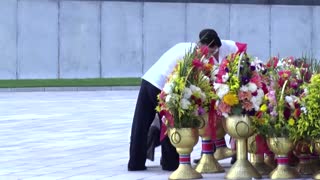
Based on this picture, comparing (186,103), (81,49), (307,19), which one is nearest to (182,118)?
(186,103)

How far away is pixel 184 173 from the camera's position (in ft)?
29.0

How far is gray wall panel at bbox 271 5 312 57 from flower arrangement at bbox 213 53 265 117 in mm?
26973

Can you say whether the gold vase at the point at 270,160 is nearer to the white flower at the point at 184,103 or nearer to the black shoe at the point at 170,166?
the black shoe at the point at 170,166

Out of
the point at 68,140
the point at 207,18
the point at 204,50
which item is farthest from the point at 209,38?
the point at 207,18

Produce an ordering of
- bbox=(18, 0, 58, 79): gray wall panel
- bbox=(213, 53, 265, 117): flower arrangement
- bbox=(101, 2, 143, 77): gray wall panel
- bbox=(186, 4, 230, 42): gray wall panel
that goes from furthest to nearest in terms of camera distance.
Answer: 1. bbox=(186, 4, 230, 42): gray wall panel
2. bbox=(101, 2, 143, 77): gray wall panel
3. bbox=(18, 0, 58, 79): gray wall panel
4. bbox=(213, 53, 265, 117): flower arrangement

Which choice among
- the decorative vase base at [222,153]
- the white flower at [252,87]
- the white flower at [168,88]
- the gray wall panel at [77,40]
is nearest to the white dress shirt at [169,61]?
the white flower at [168,88]

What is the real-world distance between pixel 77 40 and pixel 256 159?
81.5 ft

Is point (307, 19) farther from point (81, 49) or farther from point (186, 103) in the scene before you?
point (186, 103)

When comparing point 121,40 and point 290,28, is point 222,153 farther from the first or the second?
point 290,28

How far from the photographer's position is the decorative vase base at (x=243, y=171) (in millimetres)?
8727

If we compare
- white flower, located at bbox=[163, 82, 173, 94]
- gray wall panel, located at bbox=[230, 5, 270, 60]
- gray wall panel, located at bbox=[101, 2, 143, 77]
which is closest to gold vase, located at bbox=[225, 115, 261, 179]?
white flower, located at bbox=[163, 82, 173, 94]

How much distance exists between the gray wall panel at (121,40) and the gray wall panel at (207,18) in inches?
77.2

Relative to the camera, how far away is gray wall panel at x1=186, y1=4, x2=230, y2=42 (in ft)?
114

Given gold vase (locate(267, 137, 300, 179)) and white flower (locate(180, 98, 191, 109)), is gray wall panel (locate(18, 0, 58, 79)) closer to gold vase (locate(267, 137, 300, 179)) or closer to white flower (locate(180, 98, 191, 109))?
white flower (locate(180, 98, 191, 109))
